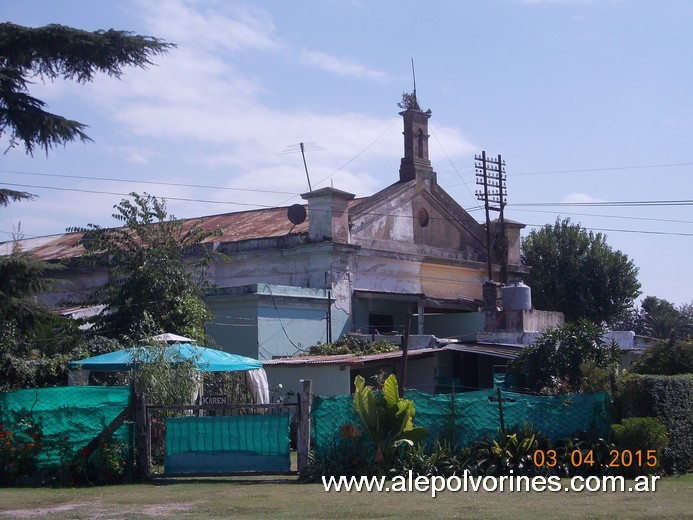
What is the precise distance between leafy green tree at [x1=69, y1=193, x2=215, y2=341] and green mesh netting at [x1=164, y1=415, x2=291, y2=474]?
7530 mm

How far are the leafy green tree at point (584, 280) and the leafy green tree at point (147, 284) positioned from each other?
27.9 metres

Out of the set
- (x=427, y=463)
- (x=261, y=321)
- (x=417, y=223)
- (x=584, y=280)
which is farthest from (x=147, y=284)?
→ (x=584, y=280)

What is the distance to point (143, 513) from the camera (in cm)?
1264

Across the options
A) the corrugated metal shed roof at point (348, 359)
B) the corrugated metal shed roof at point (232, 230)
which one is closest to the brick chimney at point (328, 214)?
the corrugated metal shed roof at point (232, 230)

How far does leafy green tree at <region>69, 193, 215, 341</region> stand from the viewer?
79.7 feet

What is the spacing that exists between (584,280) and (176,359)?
34.4 metres

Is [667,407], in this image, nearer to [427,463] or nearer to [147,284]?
[427,463]

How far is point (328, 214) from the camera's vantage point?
31.6 meters

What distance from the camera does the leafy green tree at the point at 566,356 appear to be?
811 inches

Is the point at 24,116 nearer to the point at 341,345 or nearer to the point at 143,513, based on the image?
the point at 143,513

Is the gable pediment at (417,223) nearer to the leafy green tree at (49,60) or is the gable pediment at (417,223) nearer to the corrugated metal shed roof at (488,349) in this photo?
the corrugated metal shed roof at (488,349)

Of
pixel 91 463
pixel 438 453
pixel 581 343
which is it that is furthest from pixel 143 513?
pixel 581 343

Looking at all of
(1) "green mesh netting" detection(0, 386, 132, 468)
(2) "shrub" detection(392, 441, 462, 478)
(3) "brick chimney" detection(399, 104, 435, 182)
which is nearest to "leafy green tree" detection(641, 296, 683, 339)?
(3) "brick chimney" detection(399, 104, 435, 182)

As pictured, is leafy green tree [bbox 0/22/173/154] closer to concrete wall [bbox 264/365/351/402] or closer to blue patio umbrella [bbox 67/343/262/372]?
blue patio umbrella [bbox 67/343/262/372]
